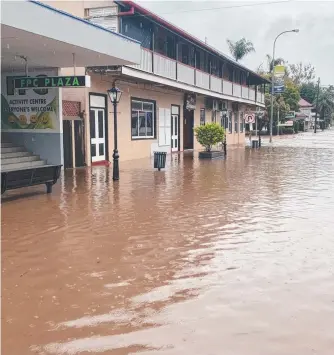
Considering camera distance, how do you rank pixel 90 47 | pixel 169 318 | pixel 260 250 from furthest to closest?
pixel 90 47 < pixel 260 250 < pixel 169 318

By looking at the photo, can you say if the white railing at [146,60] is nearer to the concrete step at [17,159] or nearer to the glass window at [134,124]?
the glass window at [134,124]

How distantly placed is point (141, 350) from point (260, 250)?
293 centimetres

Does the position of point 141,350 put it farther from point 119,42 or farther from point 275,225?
point 119,42

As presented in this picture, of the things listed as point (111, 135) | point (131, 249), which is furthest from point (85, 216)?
point (111, 135)

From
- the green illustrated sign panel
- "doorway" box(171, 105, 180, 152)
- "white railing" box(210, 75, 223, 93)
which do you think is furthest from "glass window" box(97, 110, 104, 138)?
"white railing" box(210, 75, 223, 93)

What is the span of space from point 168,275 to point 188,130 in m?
25.3

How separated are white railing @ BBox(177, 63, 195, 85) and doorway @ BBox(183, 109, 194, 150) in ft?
17.6

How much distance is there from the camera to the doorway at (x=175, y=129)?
26188 millimetres

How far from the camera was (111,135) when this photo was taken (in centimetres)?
1912

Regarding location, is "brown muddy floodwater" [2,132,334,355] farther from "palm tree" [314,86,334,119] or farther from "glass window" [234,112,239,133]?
"palm tree" [314,86,334,119]

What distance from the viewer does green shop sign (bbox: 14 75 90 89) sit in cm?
1089

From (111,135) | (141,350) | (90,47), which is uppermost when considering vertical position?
(90,47)

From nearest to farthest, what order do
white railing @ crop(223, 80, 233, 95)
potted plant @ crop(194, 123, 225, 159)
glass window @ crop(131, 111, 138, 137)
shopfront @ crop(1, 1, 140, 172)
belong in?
shopfront @ crop(1, 1, 140, 172)
potted plant @ crop(194, 123, 225, 159)
glass window @ crop(131, 111, 138, 137)
white railing @ crop(223, 80, 233, 95)

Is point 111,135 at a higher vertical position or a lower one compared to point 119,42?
lower
